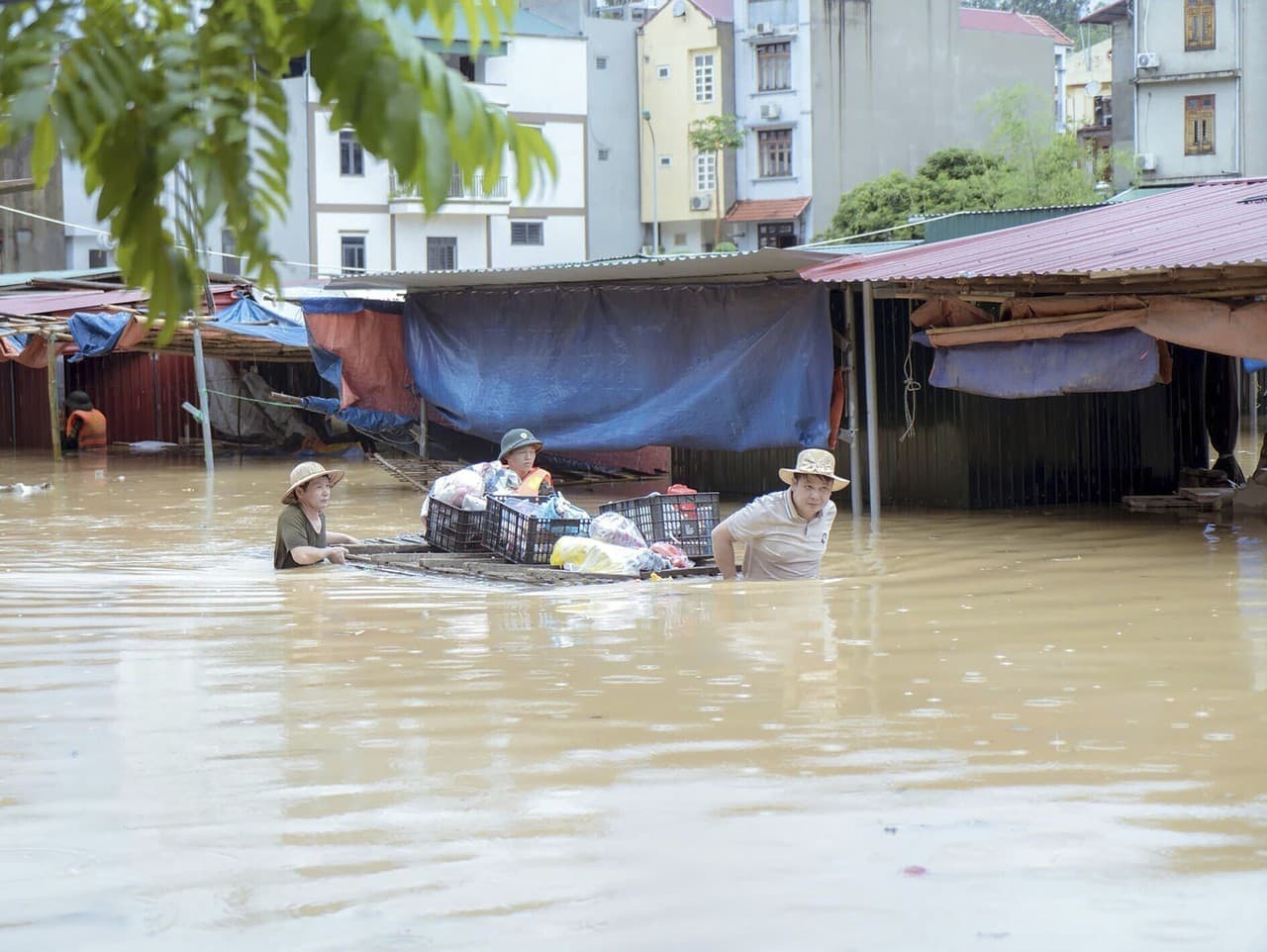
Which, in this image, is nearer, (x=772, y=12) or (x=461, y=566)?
(x=461, y=566)

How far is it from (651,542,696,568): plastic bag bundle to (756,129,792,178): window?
4185cm

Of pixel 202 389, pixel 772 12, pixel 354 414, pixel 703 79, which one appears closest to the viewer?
pixel 354 414

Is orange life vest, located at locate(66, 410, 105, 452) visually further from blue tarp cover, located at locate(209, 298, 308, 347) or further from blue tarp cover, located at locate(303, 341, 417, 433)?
blue tarp cover, located at locate(303, 341, 417, 433)

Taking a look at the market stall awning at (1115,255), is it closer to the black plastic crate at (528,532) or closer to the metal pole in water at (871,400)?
the metal pole in water at (871,400)

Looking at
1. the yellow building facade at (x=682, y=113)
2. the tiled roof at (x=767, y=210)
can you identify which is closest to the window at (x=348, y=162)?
the yellow building facade at (x=682, y=113)

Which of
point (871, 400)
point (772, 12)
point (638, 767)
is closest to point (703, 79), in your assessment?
point (772, 12)

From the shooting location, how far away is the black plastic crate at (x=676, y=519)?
33.4 ft

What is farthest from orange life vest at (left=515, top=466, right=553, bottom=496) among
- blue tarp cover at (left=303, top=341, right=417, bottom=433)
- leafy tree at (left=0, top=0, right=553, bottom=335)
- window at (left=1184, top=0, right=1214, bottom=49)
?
window at (left=1184, top=0, right=1214, bottom=49)

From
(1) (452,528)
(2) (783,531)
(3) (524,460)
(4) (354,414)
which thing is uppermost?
(4) (354,414)

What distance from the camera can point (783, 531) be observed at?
9.02 metres

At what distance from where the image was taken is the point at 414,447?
786 inches

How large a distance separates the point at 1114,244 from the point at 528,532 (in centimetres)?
563

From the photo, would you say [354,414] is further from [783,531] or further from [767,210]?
[767,210]

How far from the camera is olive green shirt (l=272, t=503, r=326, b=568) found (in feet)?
34.0
